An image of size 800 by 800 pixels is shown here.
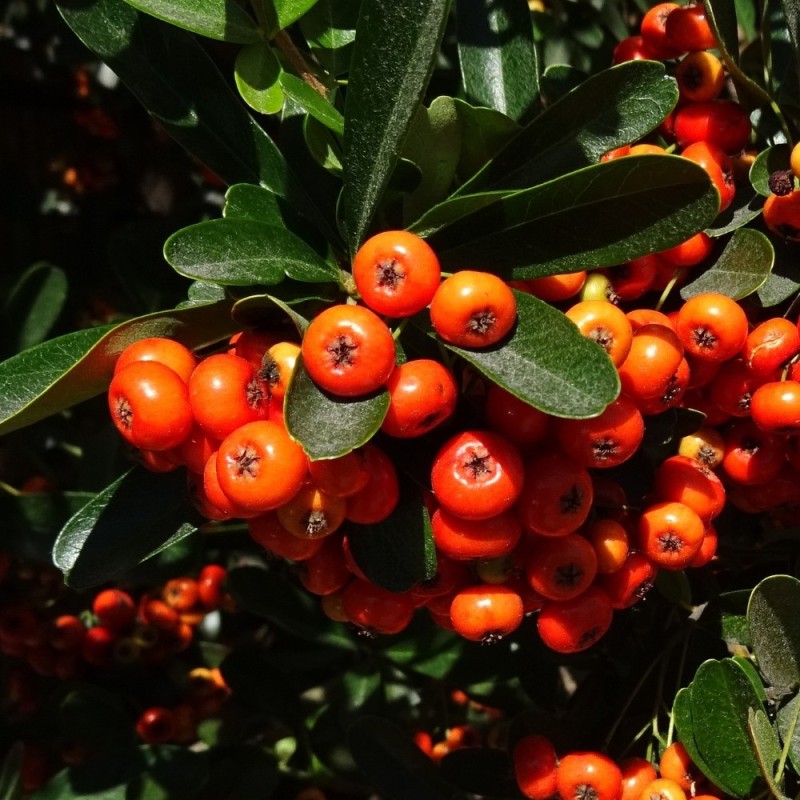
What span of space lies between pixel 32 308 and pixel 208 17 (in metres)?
1.68

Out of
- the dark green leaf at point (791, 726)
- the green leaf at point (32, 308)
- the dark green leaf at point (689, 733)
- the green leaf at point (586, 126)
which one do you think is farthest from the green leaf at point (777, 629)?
the green leaf at point (32, 308)

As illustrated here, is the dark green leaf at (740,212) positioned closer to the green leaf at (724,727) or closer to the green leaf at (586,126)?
the green leaf at (586,126)

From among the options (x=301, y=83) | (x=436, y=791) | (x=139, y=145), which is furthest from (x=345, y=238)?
(x=139, y=145)

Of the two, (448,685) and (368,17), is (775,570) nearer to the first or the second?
(448,685)

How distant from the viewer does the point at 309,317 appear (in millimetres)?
1692

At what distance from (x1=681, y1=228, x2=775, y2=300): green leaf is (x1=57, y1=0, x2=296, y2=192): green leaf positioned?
831mm

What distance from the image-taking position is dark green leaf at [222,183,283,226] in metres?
1.67

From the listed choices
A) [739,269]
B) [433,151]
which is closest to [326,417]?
[433,151]

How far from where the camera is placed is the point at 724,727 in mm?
1866

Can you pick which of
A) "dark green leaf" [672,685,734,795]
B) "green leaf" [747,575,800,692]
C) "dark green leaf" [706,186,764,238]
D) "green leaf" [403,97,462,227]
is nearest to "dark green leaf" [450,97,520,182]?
"green leaf" [403,97,462,227]

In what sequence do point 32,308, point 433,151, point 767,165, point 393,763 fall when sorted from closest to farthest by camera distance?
point 433,151
point 767,165
point 393,763
point 32,308

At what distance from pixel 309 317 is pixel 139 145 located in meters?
3.54

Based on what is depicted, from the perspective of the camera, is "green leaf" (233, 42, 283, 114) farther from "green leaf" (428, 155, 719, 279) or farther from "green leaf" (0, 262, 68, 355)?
"green leaf" (0, 262, 68, 355)

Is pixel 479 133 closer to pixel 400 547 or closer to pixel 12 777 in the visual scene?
pixel 400 547
